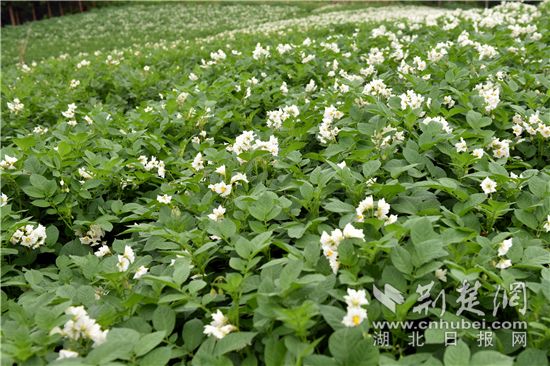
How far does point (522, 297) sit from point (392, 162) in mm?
923

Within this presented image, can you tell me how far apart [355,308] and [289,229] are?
524 mm

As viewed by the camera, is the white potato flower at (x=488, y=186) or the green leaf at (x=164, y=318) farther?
the white potato flower at (x=488, y=186)

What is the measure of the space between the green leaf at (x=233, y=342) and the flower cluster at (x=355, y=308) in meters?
0.27

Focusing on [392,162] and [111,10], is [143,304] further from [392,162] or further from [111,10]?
[111,10]

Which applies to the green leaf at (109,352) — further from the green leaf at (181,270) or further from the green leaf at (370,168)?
the green leaf at (370,168)

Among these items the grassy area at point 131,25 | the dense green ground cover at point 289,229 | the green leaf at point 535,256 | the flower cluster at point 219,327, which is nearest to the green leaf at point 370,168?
the dense green ground cover at point 289,229

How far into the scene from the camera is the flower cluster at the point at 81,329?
4.70 feet

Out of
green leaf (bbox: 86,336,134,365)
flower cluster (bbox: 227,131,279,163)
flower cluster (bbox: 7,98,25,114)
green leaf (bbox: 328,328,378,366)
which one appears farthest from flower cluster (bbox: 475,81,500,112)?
flower cluster (bbox: 7,98,25,114)

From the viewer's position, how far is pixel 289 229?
1.85 m

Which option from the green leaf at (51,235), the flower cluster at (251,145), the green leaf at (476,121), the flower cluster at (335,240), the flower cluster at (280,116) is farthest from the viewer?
the flower cluster at (280,116)

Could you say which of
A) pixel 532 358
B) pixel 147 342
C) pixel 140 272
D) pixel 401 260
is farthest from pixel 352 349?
pixel 140 272

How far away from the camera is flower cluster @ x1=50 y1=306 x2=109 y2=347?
1.43m

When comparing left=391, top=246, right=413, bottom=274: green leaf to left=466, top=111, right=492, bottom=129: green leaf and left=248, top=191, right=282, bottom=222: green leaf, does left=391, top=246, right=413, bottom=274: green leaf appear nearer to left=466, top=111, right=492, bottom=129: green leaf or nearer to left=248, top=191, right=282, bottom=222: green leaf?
left=248, top=191, right=282, bottom=222: green leaf

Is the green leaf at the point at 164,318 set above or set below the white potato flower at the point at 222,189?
below
